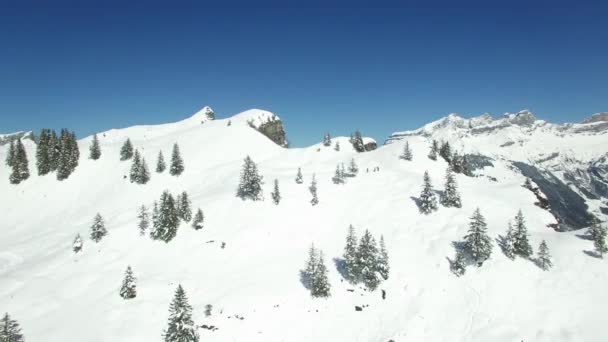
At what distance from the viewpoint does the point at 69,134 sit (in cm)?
11138

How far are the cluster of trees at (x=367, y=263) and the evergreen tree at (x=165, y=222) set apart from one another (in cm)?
3605

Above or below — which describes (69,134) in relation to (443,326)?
above

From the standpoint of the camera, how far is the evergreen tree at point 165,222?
70.3 meters

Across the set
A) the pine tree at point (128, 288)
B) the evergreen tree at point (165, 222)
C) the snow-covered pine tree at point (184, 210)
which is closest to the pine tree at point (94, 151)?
the snow-covered pine tree at point (184, 210)

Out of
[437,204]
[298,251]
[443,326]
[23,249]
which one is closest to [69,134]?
[23,249]

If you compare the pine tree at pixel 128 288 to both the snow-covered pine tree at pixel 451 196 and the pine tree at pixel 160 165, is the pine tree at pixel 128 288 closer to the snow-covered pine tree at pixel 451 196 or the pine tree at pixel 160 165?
the pine tree at pixel 160 165

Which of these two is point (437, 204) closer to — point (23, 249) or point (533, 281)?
point (533, 281)

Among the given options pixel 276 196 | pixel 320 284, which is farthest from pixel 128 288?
pixel 276 196

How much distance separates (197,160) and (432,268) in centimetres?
8896

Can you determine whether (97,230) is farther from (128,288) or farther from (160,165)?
(160,165)

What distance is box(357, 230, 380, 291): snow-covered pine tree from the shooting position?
5638cm

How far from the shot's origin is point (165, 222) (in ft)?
232

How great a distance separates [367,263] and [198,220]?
3673 centimetres

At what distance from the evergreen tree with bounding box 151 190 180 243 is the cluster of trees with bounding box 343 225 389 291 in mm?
36046
